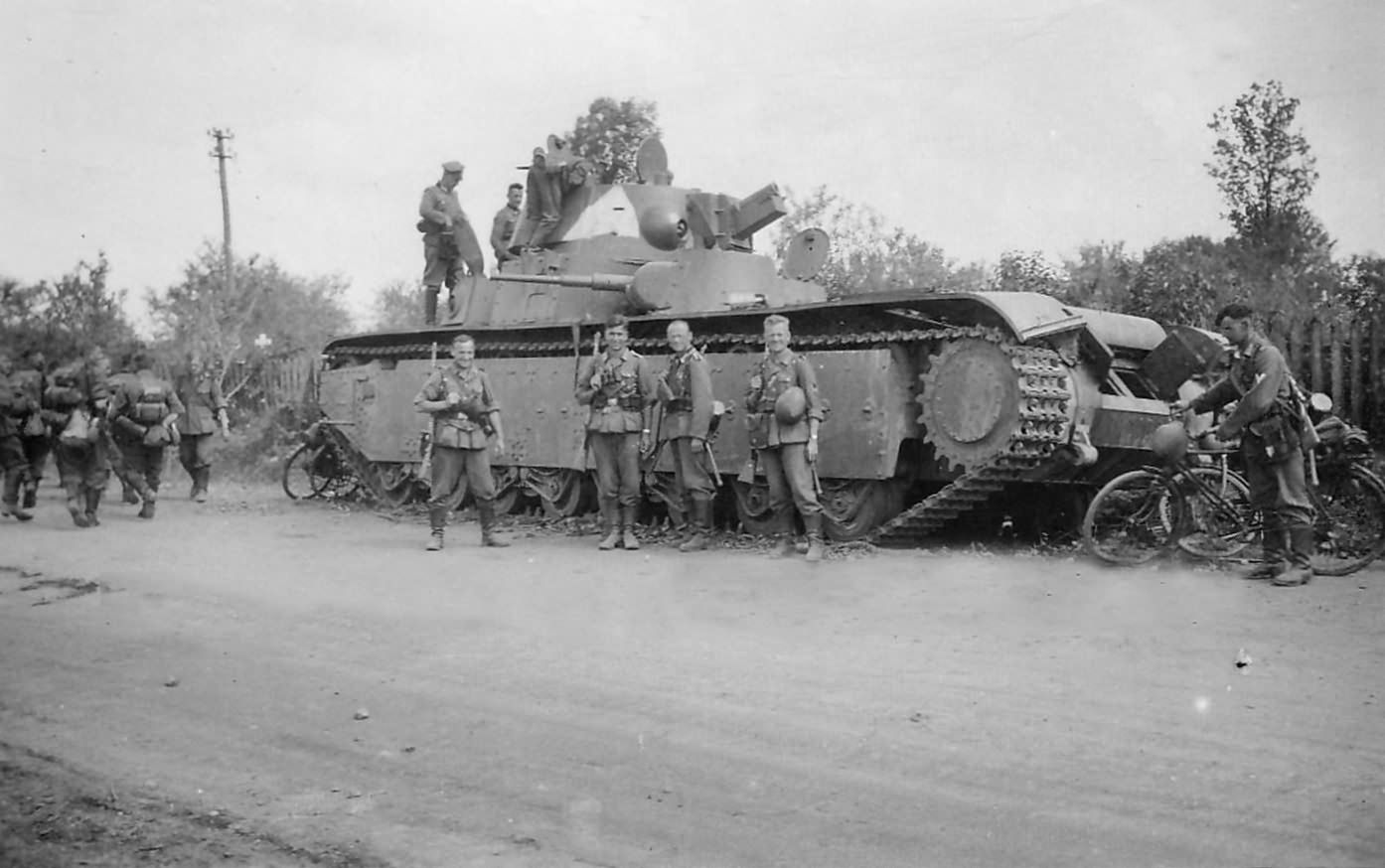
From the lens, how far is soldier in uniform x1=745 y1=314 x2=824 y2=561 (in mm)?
9656

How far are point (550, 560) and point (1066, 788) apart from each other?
19.9ft

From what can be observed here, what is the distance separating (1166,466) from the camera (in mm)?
8992

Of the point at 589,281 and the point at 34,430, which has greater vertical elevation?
the point at 589,281

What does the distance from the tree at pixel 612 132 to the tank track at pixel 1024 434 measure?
1665 centimetres

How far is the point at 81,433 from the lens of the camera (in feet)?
40.2

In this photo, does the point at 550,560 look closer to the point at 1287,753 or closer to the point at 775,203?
the point at 775,203

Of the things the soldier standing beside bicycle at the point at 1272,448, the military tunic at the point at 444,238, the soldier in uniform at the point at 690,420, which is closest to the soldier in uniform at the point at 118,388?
the military tunic at the point at 444,238

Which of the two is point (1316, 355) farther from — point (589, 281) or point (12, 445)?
point (12, 445)

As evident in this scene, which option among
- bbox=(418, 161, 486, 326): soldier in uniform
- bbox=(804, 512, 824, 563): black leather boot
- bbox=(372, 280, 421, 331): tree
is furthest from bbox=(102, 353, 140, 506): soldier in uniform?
bbox=(372, 280, 421, 331): tree

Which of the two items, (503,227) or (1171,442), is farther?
(503,227)

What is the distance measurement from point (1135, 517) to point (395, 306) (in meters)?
41.6

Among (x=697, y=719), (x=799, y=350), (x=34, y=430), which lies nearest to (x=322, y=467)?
(x=34, y=430)

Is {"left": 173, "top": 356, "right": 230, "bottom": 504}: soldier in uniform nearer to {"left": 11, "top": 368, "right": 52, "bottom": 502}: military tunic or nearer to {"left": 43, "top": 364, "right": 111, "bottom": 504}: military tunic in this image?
{"left": 11, "top": 368, "right": 52, "bottom": 502}: military tunic

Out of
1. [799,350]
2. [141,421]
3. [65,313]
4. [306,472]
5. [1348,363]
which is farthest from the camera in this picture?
[306,472]
